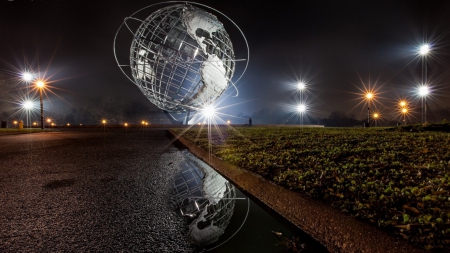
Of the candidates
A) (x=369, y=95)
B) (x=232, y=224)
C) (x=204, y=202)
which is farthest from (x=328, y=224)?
(x=369, y=95)

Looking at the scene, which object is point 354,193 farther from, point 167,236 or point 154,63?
point 154,63

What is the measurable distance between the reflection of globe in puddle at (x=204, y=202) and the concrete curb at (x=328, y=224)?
0.49m

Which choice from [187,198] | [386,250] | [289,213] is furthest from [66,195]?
[386,250]

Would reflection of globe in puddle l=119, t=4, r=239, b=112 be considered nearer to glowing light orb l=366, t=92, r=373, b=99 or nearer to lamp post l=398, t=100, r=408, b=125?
glowing light orb l=366, t=92, r=373, b=99

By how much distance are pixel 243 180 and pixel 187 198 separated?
1092 millimetres

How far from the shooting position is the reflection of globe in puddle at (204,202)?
7.27 feet

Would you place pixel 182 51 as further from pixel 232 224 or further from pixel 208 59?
pixel 232 224

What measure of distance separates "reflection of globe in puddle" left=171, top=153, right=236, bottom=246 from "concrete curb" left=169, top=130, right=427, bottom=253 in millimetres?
490

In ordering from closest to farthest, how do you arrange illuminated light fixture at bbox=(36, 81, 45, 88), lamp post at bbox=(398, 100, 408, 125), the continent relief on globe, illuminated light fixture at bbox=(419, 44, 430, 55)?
the continent relief on globe, illuminated light fixture at bbox=(419, 44, 430, 55), illuminated light fixture at bbox=(36, 81, 45, 88), lamp post at bbox=(398, 100, 408, 125)

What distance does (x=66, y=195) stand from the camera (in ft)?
10.5

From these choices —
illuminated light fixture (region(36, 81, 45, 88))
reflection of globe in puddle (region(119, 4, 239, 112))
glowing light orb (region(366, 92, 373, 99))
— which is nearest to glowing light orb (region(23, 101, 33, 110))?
illuminated light fixture (region(36, 81, 45, 88))

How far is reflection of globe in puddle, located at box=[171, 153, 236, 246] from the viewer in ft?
7.27

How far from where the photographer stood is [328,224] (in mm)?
2055

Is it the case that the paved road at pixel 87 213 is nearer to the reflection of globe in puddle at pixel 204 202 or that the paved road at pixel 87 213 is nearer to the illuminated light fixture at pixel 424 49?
the reflection of globe in puddle at pixel 204 202
